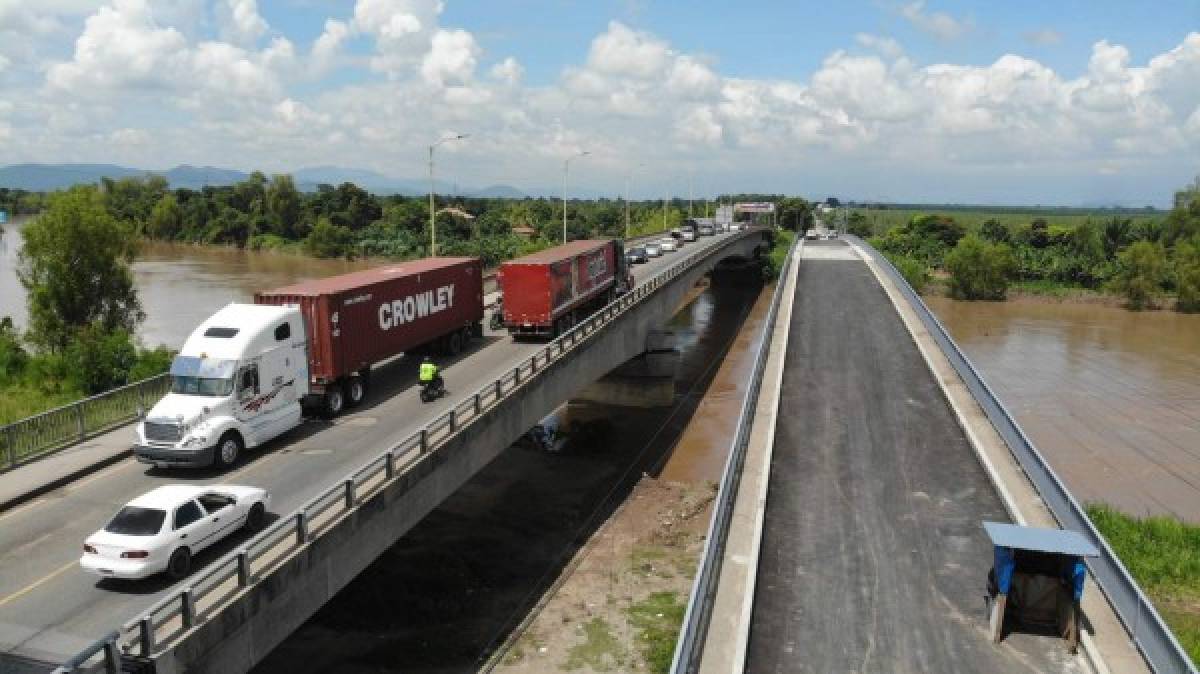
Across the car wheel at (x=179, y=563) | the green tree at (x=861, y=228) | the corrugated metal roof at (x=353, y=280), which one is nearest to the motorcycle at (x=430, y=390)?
the corrugated metal roof at (x=353, y=280)

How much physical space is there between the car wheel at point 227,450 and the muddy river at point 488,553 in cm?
516

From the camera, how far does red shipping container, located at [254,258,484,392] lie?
23641 millimetres

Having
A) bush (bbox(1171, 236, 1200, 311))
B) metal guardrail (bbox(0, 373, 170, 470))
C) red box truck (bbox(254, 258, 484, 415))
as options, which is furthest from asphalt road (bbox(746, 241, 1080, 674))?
bush (bbox(1171, 236, 1200, 311))

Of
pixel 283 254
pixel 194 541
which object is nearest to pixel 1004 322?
pixel 194 541

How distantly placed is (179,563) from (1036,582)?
14848 millimetres

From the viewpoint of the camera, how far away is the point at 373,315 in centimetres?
2622

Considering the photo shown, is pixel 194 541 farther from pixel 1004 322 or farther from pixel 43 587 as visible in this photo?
pixel 1004 322

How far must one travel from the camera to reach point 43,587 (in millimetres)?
14406

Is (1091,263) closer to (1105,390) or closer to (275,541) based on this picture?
(1105,390)

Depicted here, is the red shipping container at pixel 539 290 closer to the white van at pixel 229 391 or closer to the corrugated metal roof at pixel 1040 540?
the white van at pixel 229 391

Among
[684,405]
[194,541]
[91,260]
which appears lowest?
[684,405]

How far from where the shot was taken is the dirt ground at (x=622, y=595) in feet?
66.7

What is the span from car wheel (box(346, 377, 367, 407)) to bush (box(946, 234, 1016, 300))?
8895 cm

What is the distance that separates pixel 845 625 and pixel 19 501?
684 inches
